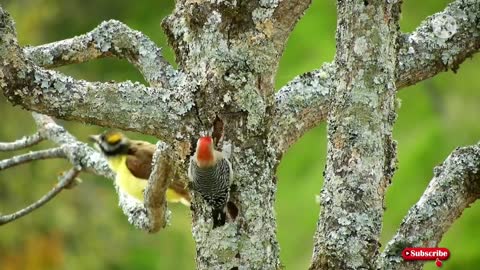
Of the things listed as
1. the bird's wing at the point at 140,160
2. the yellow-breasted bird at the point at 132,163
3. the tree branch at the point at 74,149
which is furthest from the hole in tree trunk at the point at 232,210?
the bird's wing at the point at 140,160

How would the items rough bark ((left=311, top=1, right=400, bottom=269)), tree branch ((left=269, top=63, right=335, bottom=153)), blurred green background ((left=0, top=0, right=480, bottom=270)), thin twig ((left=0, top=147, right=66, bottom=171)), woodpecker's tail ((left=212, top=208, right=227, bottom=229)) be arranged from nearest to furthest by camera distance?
rough bark ((left=311, top=1, right=400, bottom=269)) → woodpecker's tail ((left=212, top=208, right=227, bottom=229)) → tree branch ((left=269, top=63, right=335, bottom=153)) → thin twig ((left=0, top=147, right=66, bottom=171)) → blurred green background ((left=0, top=0, right=480, bottom=270))

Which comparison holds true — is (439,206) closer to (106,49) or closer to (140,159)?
(106,49)

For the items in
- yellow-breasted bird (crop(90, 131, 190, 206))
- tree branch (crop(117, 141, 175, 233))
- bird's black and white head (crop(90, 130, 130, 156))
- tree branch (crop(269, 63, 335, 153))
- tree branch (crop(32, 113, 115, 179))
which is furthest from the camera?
bird's black and white head (crop(90, 130, 130, 156))

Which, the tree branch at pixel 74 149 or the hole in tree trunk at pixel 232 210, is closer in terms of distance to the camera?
the hole in tree trunk at pixel 232 210

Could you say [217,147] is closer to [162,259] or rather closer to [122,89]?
[122,89]

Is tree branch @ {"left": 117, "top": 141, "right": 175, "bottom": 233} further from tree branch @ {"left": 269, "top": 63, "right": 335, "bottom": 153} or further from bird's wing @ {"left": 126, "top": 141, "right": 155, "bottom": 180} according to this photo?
bird's wing @ {"left": 126, "top": 141, "right": 155, "bottom": 180}

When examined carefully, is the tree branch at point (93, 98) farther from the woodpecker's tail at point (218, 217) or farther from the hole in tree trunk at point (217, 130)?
the woodpecker's tail at point (218, 217)

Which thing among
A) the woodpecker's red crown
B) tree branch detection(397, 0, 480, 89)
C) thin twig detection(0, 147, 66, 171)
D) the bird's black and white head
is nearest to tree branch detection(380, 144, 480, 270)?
tree branch detection(397, 0, 480, 89)
